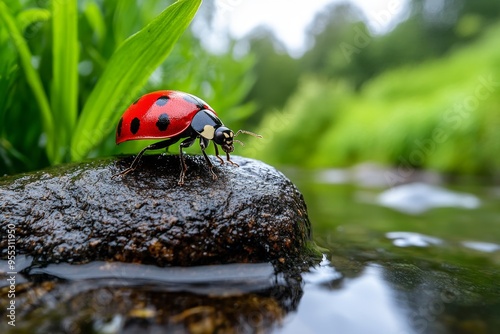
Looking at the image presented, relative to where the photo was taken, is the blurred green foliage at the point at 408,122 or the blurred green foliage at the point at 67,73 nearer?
the blurred green foliage at the point at 67,73

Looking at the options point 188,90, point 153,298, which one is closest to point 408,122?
point 188,90

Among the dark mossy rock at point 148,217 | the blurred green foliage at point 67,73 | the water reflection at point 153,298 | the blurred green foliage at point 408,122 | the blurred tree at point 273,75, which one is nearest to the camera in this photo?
the water reflection at point 153,298

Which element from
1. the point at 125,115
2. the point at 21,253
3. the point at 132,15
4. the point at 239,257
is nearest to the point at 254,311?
the point at 239,257

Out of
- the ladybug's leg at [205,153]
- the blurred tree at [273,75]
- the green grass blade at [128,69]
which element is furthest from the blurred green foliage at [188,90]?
the blurred tree at [273,75]

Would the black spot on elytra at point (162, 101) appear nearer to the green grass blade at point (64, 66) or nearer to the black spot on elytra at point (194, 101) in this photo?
the black spot on elytra at point (194, 101)

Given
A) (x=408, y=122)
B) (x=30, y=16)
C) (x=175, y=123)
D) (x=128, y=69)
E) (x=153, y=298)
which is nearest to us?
(x=153, y=298)

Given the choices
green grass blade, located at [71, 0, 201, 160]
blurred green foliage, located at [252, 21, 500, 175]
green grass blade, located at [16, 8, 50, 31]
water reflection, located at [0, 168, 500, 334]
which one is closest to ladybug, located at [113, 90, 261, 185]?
green grass blade, located at [71, 0, 201, 160]

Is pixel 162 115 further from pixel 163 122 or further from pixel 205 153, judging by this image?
pixel 205 153
